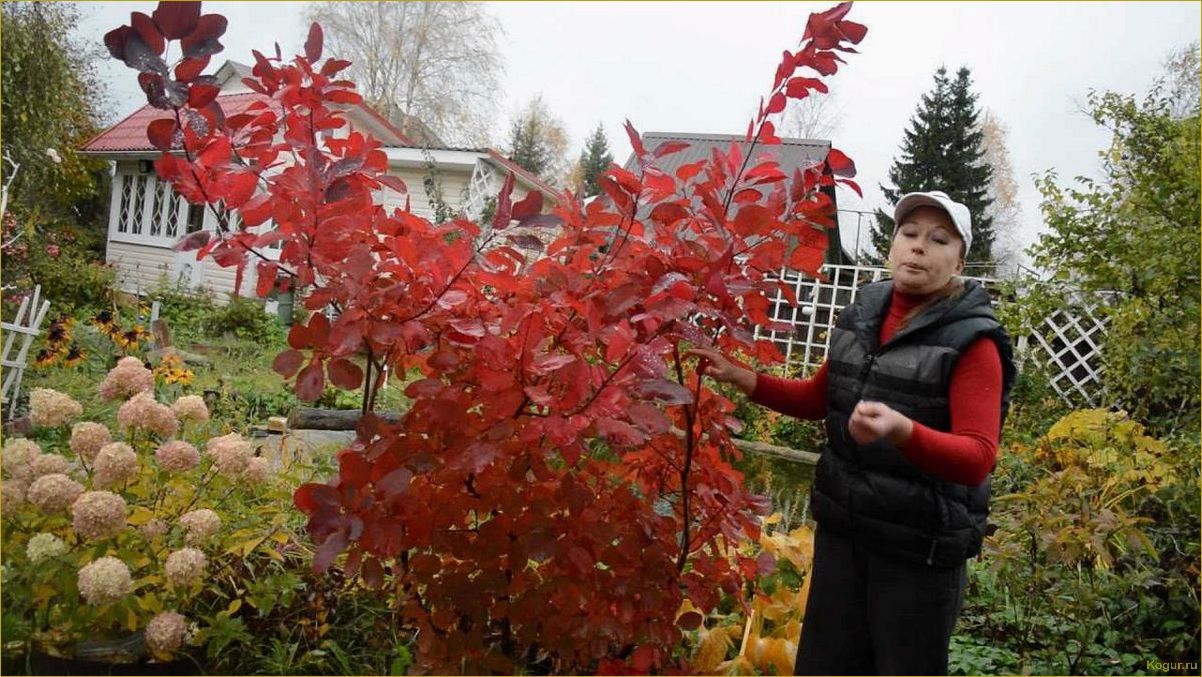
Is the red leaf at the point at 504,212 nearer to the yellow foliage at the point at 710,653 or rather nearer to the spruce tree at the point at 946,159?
the yellow foliage at the point at 710,653

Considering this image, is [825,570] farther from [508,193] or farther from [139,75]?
[139,75]

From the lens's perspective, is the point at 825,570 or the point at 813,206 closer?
the point at 813,206

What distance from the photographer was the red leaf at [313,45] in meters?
1.37

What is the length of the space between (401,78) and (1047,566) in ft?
63.0

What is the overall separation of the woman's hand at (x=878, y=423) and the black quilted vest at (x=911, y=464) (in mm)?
210

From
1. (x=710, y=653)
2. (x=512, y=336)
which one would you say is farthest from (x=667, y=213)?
(x=710, y=653)

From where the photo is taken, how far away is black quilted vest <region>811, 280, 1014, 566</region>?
1387 millimetres

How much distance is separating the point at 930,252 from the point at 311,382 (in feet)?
3.72

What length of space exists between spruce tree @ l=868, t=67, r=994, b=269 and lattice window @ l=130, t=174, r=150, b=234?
18.0 meters

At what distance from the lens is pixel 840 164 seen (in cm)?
147

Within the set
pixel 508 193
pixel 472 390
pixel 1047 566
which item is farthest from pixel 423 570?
pixel 1047 566

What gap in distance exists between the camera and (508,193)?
4.19 ft

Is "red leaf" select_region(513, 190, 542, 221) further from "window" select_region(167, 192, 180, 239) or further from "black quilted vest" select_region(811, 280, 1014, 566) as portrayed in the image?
"window" select_region(167, 192, 180, 239)

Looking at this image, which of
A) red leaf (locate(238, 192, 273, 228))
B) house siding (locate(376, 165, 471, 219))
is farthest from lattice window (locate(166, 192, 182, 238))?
red leaf (locate(238, 192, 273, 228))
